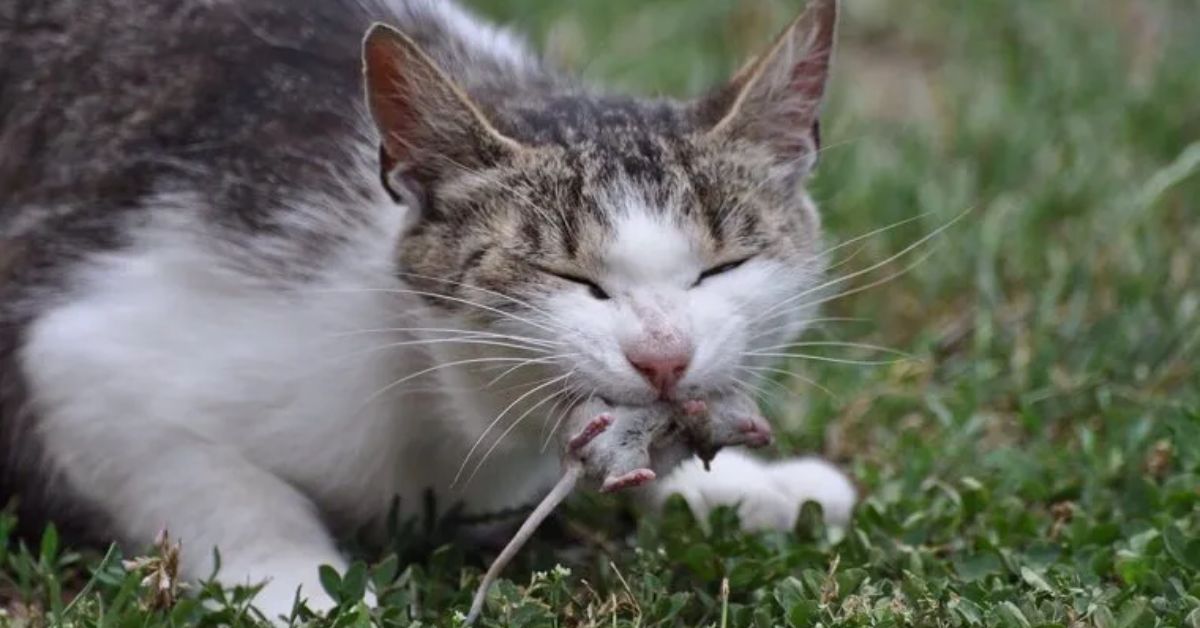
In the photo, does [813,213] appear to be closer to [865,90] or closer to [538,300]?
[538,300]

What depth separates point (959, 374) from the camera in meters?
4.26

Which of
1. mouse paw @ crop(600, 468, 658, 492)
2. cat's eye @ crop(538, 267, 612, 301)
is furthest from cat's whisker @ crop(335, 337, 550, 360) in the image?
mouse paw @ crop(600, 468, 658, 492)

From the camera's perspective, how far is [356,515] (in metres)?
3.52

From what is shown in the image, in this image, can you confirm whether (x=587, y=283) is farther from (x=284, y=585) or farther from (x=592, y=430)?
(x=284, y=585)

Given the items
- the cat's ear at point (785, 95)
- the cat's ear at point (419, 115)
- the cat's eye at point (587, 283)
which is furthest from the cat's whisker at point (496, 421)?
the cat's ear at point (785, 95)

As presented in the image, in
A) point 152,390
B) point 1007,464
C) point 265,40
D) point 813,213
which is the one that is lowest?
point 1007,464

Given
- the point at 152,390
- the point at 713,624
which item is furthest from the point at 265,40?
the point at 713,624

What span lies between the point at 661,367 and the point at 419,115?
0.57 metres

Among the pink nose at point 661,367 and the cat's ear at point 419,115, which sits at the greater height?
the cat's ear at point 419,115

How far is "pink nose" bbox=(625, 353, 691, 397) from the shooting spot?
2828 millimetres

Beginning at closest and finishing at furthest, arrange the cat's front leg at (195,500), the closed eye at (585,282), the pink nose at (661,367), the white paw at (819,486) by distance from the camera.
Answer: the pink nose at (661,367) < the closed eye at (585,282) < the cat's front leg at (195,500) < the white paw at (819,486)

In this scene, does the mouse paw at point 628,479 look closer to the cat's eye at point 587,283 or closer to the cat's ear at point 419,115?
the cat's eye at point 587,283

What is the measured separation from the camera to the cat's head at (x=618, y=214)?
114 inches

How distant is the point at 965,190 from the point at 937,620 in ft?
6.85
